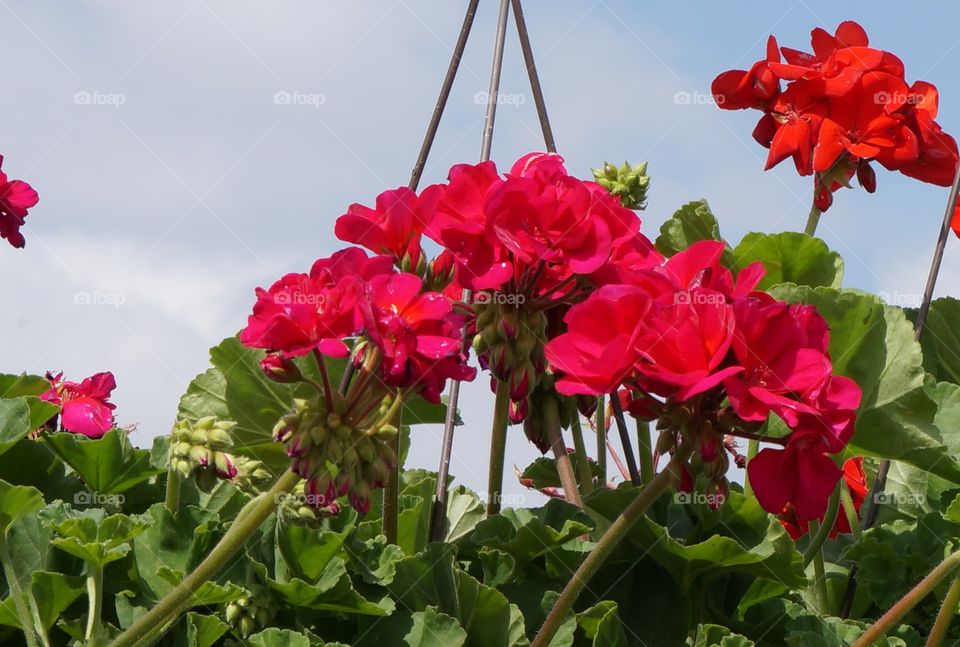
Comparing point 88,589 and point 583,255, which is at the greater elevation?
point 583,255

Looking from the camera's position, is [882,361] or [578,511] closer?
[578,511]

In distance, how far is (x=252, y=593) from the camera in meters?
1.63

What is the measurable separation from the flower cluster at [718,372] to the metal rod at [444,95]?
0.80m

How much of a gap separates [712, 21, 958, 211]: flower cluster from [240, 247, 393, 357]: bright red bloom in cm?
109

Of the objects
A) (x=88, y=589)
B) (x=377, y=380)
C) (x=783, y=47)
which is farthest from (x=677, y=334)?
(x=783, y=47)

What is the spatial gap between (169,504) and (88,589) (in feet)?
0.72

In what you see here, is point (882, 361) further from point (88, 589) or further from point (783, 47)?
point (88, 589)

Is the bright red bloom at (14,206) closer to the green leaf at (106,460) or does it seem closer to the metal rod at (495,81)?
the green leaf at (106,460)

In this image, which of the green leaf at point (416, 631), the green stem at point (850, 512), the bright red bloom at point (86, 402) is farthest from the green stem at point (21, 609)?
the green stem at point (850, 512)

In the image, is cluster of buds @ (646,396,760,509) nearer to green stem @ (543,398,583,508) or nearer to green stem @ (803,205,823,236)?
green stem @ (543,398,583,508)

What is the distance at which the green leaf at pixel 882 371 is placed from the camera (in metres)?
1.89

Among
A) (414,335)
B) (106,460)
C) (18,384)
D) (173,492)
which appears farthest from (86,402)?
(414,335)

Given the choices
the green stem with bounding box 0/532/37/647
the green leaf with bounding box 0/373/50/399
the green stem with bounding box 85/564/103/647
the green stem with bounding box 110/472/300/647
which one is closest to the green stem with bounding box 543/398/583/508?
the green stem with bounding box 110/472/300/647

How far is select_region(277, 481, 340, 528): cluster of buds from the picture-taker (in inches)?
56.0
